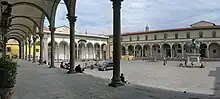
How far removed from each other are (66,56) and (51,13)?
132 feet

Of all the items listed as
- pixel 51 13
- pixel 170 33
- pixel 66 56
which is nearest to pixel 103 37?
pixel 66 56

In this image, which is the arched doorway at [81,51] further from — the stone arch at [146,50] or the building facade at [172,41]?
the stone arch at [146,50]

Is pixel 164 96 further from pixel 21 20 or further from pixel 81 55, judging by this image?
pixel 81 55

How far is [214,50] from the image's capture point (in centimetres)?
5506

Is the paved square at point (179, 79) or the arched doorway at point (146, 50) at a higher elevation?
the arched doorway at point (146, 50)

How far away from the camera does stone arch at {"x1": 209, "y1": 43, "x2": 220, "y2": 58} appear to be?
5431cm

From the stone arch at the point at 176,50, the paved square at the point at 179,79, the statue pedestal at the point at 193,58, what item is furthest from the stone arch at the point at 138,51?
the paved square at the point at 179,79

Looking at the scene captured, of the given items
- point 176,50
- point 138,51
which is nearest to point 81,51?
point 138,51

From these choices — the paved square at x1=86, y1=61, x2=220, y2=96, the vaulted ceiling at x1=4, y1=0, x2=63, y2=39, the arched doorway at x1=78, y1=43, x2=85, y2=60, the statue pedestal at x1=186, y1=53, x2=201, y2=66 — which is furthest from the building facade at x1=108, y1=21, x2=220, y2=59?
the vaulted ceiling at x1=4, y1=0, x2=63, y2=39

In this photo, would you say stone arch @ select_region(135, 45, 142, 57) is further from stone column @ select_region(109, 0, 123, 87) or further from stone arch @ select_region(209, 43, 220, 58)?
stone column @ select_region(109, 0, 123, 87)

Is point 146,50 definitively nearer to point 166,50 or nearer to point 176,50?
point 166,50

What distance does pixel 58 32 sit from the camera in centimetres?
5453

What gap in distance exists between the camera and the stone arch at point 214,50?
5431cm

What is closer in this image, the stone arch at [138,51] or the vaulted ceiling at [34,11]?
the vaulted ceiling at [34,11]
